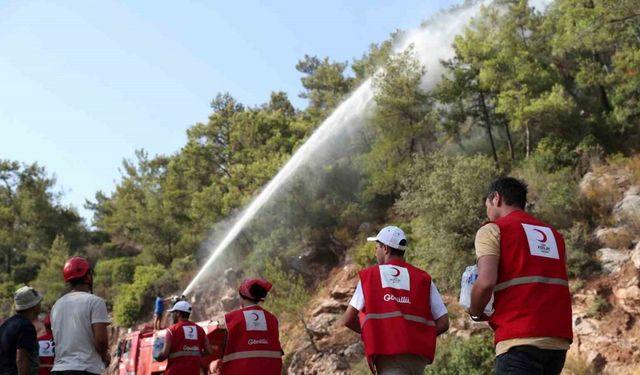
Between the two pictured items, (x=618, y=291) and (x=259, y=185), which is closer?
(x=618, y=291)

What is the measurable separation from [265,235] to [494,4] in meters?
13.4

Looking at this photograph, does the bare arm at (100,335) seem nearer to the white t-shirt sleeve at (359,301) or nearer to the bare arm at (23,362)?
the bare arm at (23,362)

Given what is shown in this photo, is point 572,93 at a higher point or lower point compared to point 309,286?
higher

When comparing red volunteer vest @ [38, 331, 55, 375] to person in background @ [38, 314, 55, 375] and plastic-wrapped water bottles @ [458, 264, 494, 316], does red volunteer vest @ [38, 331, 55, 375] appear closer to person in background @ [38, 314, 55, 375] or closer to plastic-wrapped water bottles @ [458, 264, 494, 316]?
person in background @ [38, 314, 55, 375]

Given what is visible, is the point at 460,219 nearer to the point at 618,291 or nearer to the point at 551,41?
the point at 618,291

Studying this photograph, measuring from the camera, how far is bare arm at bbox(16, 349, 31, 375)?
19.7ft

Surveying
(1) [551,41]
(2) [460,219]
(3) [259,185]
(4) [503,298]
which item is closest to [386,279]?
(4) [503,298]

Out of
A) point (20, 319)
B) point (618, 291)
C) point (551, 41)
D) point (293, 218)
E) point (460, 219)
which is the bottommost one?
point (618, 291)

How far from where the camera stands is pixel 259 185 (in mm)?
30109

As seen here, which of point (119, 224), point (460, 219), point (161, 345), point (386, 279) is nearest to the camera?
point (386, 279)

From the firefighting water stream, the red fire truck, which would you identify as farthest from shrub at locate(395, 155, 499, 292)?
the firefighting water stream

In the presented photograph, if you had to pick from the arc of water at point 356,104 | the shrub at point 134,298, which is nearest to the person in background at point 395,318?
the arc of water at point 356,104

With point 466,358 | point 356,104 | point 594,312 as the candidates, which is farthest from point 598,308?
point 356,104

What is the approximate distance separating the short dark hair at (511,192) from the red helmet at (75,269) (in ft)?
Answer: 11.0
